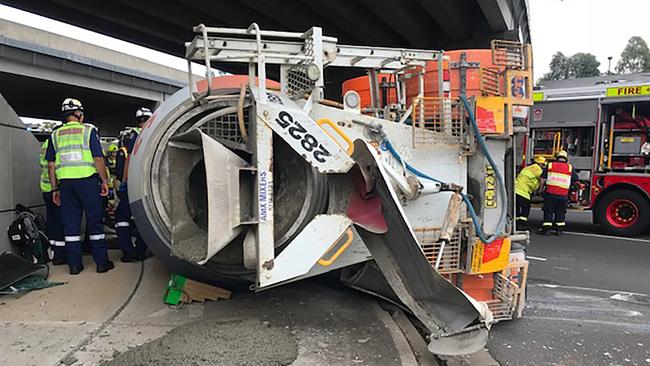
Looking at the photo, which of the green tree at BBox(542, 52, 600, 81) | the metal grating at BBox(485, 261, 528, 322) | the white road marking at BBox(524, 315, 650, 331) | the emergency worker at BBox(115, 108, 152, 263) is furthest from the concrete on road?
the green tree at BBox(542, 52, 600, 81)

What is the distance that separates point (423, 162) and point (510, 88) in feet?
3.27

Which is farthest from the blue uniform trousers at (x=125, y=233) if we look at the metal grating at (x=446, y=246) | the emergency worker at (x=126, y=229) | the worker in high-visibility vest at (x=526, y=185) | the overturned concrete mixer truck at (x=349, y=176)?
the worker in high-visibility vest at (x=526, y=185)

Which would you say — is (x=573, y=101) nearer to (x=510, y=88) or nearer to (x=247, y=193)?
(x=510, y=88)

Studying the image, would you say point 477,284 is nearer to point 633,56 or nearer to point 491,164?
point 491,164

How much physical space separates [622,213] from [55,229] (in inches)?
379

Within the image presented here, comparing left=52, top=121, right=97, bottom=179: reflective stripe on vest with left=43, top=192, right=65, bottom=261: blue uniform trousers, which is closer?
left=52, top=121, right=97, bottom=179: reflective stripe on vest

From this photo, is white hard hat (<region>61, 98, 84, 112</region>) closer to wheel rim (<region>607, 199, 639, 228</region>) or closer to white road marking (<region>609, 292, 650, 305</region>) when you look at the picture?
white road marking (<region>609, 292, 650, 305</region>)

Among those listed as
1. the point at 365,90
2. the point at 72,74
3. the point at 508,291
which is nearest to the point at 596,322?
the point at 508,291

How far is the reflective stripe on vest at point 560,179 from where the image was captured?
8828 millimetres

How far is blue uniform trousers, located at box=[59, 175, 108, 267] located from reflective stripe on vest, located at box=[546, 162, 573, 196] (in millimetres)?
7882

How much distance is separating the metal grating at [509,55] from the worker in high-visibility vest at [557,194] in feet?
18.8

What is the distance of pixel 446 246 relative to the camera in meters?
3.63

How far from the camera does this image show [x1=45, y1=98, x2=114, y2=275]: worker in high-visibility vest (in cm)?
448

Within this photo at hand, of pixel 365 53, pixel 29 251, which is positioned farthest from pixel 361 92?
pixel 29 251
